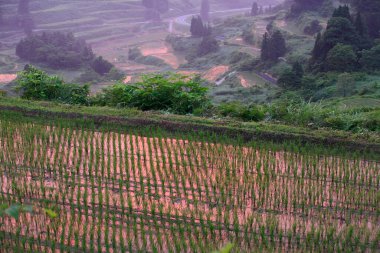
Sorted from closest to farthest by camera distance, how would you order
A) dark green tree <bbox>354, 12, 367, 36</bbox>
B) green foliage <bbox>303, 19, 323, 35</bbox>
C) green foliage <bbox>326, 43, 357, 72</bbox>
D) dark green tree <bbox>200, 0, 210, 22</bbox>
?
green foliage <bbox>326, 43, 357, 72</bbox> < dark green tree <bbox>354, 12, 367, 36</bbox> < green foliage <bbox>303, 19, 323, 35</bbox> < dark green tree <bbox>200, 0, 210, 22</bbox>

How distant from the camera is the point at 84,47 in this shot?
24.0m

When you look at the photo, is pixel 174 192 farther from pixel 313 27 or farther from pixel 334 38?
pixel 313 27

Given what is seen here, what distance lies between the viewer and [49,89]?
9.39 meters

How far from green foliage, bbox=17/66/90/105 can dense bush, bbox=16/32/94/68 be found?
1278 centimetres

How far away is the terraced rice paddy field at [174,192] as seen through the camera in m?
4.40

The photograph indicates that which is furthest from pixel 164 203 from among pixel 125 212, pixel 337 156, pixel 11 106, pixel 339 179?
pixel 11 106

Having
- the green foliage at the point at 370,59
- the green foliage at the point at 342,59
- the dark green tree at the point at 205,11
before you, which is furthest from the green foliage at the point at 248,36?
the dark green tree at the point at 205,11

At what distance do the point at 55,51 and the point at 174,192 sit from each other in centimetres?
1810

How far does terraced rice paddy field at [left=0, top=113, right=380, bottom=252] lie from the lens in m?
4.40

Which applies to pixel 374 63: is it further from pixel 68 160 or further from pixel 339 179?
pixel 68 160

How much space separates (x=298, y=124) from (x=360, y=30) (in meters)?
11.3

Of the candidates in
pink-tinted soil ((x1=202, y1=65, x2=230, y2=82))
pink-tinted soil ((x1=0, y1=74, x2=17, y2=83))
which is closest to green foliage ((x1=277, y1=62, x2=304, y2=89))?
pink-tinted soil ((x1=202, y1=65, x2=230, y2=82))

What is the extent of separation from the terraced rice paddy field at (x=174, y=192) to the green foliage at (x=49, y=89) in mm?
1865

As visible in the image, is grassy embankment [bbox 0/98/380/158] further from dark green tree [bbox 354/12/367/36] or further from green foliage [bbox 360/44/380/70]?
dark green tree [bbox 354/12/367/36]
